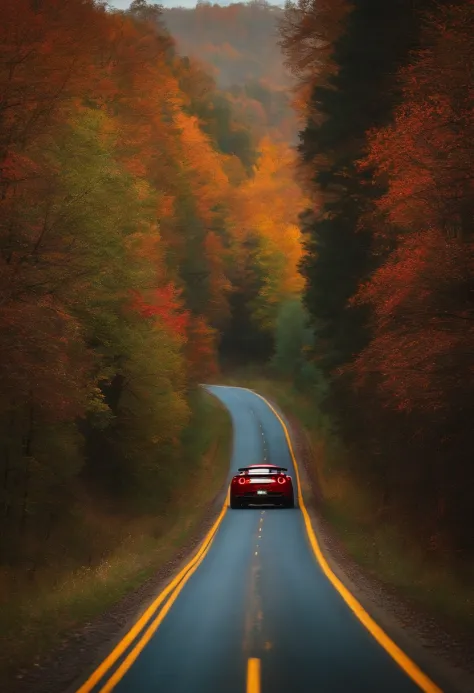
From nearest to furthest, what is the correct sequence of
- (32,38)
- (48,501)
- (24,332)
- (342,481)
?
(24,332) → (32,38) → (48,501) → (342,481)

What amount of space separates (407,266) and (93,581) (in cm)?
868

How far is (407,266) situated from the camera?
1688cm

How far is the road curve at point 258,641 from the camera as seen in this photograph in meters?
7.94

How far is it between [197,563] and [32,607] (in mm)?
7106

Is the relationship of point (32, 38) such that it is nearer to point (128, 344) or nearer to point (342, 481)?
point (128, 344)

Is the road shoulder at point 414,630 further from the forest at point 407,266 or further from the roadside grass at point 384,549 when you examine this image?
the forest at point 407,266

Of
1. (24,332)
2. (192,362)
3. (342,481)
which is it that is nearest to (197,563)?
(24,332)

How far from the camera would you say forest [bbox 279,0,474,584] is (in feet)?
48.8

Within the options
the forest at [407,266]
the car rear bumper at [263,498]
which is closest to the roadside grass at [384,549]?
the forest at [407,266]

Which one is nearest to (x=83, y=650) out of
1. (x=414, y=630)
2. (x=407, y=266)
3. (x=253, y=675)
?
(x=253, y=675)

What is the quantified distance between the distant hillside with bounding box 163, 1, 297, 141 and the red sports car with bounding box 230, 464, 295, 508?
281 feet

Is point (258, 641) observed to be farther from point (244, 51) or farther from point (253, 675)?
point (244, 51)

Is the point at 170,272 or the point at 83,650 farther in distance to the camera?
the point at 170,272

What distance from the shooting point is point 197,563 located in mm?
18969
